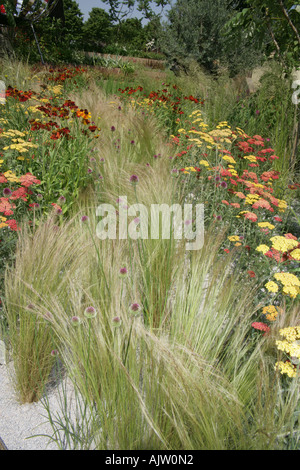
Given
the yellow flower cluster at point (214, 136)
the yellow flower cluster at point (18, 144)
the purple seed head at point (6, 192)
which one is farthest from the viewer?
the yellow flower cluster at point (214, 136)

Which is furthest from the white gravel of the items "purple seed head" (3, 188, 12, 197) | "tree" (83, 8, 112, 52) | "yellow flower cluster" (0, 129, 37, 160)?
"tree" (83, 8, 112, 52)

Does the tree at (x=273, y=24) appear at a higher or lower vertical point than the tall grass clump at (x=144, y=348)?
higher

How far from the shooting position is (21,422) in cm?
135

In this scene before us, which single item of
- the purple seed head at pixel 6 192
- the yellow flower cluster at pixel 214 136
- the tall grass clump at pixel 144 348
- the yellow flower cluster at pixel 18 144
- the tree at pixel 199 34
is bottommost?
the tall grass clump at pixel 144 348

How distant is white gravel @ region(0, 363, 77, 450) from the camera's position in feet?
4.15

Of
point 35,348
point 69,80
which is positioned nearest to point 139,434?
point 35,348

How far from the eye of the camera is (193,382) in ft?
3.50

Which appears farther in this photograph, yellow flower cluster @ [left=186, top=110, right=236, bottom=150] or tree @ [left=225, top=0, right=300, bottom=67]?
tree @ [left=225, top=0, right=300, bottom=67]

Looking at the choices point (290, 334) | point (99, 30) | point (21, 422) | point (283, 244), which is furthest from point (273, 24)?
point (99, 30)

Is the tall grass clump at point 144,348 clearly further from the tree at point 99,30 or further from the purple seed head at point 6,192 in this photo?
the tree at point 99,30

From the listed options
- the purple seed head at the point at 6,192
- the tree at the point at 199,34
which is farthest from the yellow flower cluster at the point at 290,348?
the tree at the point at 199,34

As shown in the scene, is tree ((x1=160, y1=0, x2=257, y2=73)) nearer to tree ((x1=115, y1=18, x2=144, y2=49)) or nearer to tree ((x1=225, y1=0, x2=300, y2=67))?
tree ((x1=225, y1=0, x2=300, y2=67))

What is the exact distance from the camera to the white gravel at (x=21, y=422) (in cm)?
126
